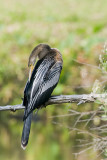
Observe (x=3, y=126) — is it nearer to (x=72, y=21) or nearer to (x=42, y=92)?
(x=42, y=92)

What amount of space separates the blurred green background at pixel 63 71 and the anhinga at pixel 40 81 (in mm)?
1300

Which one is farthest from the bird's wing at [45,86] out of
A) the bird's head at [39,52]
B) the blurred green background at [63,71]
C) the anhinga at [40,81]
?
the blurred green background at [63,71]

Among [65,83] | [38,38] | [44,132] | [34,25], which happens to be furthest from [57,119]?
[34,25]

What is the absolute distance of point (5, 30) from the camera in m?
13.0

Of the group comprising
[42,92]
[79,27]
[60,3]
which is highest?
[42,92]

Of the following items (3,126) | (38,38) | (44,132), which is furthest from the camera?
(38,38)

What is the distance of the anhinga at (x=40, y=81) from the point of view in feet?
14.9

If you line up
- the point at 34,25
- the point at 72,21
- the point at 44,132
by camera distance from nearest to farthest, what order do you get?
the point at 44,132
the point at 34,25
the point at 72,21

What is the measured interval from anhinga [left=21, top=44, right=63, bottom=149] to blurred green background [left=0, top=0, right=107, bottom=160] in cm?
130

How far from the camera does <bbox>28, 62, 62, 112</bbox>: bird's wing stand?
455 cm

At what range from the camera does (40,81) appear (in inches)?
183

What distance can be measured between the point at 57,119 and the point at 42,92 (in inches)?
229

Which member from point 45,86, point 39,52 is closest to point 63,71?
point 39,52

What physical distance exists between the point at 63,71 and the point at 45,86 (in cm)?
596
